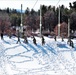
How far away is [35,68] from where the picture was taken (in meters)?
20.8

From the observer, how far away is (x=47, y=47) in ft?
89.0

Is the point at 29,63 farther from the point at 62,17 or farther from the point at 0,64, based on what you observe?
the point at 62,17

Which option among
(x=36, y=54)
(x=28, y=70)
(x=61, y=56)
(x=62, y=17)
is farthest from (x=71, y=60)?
(x=62, y=17)

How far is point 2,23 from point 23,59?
3170 centimetres

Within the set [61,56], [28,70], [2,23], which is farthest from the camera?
[2,23]

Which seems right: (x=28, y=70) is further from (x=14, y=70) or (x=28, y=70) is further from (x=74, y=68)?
(x=74, y=68)

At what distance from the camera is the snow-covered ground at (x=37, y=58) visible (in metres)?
20.0

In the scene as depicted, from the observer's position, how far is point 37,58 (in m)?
23.6

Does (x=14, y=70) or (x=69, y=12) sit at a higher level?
(x=69, y=12)

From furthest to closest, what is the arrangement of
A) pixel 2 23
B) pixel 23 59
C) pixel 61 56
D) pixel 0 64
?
pixel 2 23 → pixel 61 56 → pixel 23 59 → pixel 0 64

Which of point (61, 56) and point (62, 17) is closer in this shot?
point (61, 56)

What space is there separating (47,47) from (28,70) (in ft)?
24.2

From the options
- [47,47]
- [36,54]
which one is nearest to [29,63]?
[36,54]

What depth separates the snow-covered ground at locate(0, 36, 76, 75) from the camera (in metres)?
20.0
